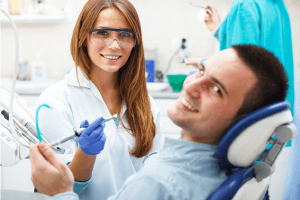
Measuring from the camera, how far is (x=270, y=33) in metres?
1.46

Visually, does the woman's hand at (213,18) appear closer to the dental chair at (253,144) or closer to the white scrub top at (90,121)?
the white scrub top at (90,121)

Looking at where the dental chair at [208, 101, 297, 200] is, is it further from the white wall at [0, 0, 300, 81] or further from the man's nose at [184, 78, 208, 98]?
the white wall at [0, 0, 300, 81]

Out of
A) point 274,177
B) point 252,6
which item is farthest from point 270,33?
point 274,177

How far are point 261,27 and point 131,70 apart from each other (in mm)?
Answer: 712

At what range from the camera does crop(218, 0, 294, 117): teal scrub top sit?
1.40m

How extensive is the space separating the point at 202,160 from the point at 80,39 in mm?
791

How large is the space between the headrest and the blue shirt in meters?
0.09

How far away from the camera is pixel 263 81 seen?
2.37 ft

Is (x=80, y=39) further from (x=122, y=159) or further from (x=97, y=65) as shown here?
(x=122, y=159)

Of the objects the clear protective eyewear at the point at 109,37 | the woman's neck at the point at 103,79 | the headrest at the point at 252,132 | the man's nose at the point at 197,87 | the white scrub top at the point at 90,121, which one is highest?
the clear protective eyewear at the point at 109,37

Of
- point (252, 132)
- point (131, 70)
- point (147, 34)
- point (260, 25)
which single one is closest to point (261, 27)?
point (260, 25)

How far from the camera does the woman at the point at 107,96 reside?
4.00ft

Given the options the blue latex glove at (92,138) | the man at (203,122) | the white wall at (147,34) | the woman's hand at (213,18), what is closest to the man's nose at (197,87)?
the man at (203,122)

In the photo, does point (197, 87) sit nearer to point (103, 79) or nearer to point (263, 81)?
point (263, 81)
